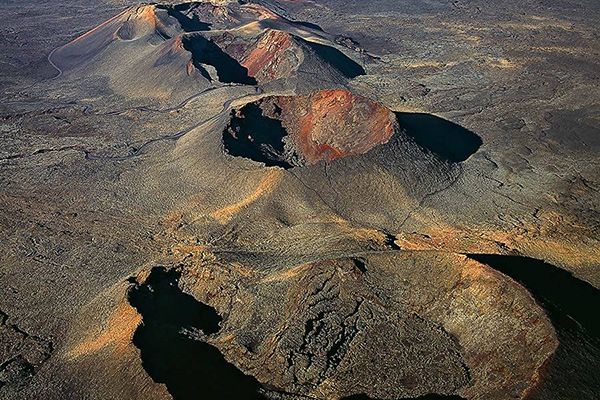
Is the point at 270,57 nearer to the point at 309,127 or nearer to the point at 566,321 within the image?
the point at 309,127

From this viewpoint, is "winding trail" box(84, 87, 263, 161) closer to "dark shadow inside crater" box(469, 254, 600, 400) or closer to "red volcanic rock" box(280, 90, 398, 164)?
"red volcanic rock" box(280, 90, 398, 164)

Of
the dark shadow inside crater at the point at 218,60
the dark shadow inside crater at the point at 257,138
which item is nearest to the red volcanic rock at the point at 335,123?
the dark shadow inside crater at the point at 257,138

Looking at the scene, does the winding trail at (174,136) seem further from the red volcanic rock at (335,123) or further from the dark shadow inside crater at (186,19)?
the dark shadow inside crater at (186,19)

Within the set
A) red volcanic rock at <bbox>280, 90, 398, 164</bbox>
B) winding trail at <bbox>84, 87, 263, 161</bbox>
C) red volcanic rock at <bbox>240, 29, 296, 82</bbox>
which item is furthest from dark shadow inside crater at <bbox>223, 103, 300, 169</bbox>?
red volcanic rock at <bbox>240, 29, 296, 82</bbox>

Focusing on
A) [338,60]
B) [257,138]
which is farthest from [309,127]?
[338,60]

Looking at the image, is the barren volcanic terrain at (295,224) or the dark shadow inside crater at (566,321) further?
the barren volcanic terrain at (295,224)

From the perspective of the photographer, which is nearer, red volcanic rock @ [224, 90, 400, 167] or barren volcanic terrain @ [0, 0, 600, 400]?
barren volcanic terrain @ [0, 0, 600, 400]
